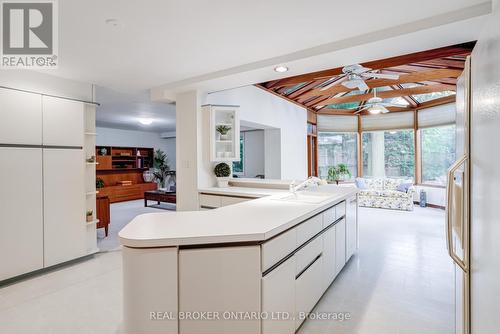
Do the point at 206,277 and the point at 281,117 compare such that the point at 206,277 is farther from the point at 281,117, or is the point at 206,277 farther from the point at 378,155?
the point at 378,155

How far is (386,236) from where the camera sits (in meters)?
4.53

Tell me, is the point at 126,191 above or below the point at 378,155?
below

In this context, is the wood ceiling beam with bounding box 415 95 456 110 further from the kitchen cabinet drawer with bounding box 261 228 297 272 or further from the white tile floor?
the kitchen cabinet drawer with bounding box 261 228 297 272

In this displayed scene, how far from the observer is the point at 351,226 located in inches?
131

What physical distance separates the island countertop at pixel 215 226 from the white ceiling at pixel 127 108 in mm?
3077

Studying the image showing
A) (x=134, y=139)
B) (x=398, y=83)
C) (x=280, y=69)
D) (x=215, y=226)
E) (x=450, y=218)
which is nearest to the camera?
(x=450, y=218)

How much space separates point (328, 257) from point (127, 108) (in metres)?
5.14

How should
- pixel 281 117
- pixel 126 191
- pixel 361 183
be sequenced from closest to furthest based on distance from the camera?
pixel 281 117
pixel 361 183
pixel 126 191

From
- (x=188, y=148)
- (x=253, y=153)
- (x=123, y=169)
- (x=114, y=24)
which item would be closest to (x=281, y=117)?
(x=253, y=153)

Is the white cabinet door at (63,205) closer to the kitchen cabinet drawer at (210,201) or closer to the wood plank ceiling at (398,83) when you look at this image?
A: the kitchen cabinet drawer at (210,201)

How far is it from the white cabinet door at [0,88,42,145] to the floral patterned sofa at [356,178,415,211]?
6.81 m

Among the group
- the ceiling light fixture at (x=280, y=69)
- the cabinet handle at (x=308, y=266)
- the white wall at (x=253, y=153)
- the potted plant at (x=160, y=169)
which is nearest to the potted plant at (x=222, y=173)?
the ceiling light fixture at (x=280, y=69)

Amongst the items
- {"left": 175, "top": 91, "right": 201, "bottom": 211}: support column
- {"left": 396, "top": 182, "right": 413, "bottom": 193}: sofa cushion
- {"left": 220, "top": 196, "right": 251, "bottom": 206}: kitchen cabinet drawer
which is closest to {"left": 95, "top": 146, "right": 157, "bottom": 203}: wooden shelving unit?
{"left": 175, "top": 91, "right": 201, "bottom": 211}: support column

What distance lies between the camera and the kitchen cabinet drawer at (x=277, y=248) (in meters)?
1.57
